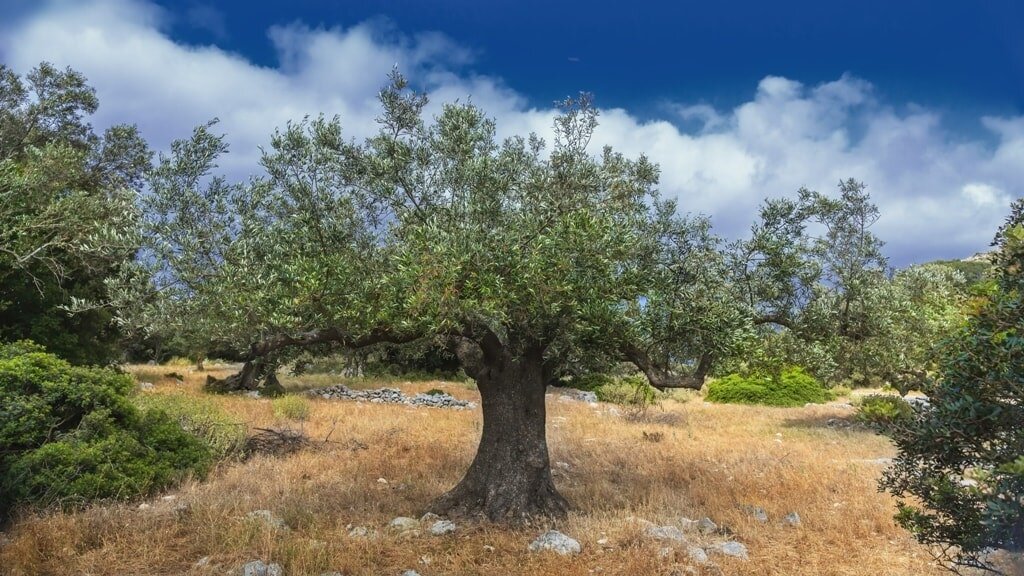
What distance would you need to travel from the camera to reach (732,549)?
9664 mm

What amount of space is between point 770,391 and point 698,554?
98.9 ft

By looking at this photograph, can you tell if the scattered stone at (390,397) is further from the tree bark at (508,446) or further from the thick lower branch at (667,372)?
the thick lower branch at (667,372)

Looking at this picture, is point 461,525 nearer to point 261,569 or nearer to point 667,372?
point 261,569

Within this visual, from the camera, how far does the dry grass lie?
8.80 m

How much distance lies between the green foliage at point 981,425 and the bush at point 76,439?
1237 cm

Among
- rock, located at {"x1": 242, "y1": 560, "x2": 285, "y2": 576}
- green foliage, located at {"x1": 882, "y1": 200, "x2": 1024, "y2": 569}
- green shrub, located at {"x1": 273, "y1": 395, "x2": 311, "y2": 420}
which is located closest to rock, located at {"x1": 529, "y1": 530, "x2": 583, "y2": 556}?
rock, located at {"x1": 242, "y1": 560, "x2": 285, "y2": 576}

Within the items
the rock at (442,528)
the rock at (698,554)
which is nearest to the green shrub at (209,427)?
the rock at (442,528)

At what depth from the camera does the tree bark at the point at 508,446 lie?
11383 mm

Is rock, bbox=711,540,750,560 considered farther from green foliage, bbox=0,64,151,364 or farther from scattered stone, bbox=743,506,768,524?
green foliage, bbox=0,64,151,364

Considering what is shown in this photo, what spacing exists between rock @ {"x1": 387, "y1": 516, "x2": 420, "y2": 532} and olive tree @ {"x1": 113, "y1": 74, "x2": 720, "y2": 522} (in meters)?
0.96

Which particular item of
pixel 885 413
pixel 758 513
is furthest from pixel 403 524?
pixel 885 413

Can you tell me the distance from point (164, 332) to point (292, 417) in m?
11.5

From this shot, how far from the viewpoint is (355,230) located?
10641 mm

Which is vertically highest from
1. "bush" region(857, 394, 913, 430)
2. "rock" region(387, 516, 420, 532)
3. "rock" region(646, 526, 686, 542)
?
"bush" region(857, 394, 913, 430)
